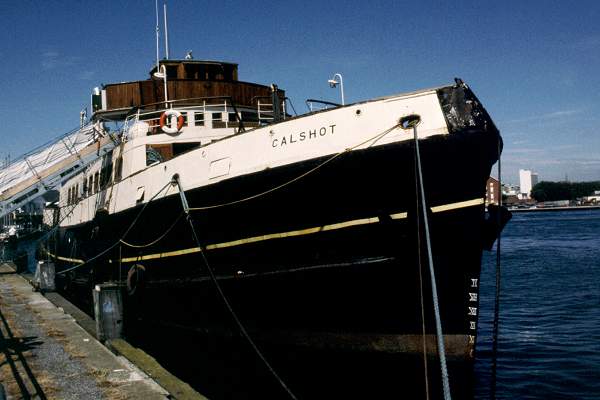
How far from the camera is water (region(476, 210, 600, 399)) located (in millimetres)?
10586

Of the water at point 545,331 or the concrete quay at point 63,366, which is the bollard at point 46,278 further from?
the water at point 545,331

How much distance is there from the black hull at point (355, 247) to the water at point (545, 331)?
3.94m

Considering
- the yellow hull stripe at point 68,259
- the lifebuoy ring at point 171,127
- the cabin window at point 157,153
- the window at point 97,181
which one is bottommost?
the yellow hull stripe at point 68,259

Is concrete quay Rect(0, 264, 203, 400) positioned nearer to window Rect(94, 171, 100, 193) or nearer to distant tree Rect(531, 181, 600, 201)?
window Rect(94, 171, 100, 193)

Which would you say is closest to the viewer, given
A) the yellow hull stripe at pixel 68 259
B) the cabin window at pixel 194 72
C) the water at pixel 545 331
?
the water at pixel 545 331

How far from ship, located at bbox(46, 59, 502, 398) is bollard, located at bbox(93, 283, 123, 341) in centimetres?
110

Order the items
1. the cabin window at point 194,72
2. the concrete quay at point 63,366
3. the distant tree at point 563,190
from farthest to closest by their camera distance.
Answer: the distant tree at point 563,190 < the cabin window at point 194,72 < the concrete quay at point 63,366

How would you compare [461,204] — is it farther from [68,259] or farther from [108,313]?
[68,259]

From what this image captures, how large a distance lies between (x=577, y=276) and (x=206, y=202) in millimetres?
21728

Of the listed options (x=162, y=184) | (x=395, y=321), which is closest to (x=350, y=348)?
Result: (x=395, y=321)

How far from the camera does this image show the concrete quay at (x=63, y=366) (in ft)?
20.4

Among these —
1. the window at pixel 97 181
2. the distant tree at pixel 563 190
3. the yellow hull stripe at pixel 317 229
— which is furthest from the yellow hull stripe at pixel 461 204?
the distant tree at pixel 563 190

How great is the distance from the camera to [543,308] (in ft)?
59.7

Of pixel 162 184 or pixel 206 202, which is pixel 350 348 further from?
pixel 162 184
